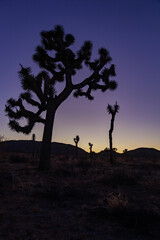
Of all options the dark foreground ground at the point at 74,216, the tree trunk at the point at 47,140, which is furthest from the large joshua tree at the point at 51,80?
the dark foreground ground at the point at 74,216

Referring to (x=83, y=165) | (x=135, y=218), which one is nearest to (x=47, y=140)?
(x=83, y=165)

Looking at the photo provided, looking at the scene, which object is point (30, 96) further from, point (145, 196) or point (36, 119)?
point (145, 196)

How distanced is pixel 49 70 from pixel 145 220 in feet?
33.0

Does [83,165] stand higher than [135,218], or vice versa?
[83,165]

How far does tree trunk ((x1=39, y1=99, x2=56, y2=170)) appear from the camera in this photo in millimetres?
9209

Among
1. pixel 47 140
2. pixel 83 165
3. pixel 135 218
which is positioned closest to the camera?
pixel 135 218

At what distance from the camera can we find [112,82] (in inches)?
461

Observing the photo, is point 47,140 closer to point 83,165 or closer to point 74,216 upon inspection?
point 83,165

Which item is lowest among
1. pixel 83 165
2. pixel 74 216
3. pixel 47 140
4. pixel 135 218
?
pixel 74 216

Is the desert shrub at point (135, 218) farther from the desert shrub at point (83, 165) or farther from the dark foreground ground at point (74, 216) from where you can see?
the desert shrub at point (83, 165)

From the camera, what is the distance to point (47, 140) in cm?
954

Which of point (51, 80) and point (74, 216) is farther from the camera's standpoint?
point (51, 80)

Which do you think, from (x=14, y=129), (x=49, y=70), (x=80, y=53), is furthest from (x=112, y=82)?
(x=14, y=129)

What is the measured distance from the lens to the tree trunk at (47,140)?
9209 millimetres
